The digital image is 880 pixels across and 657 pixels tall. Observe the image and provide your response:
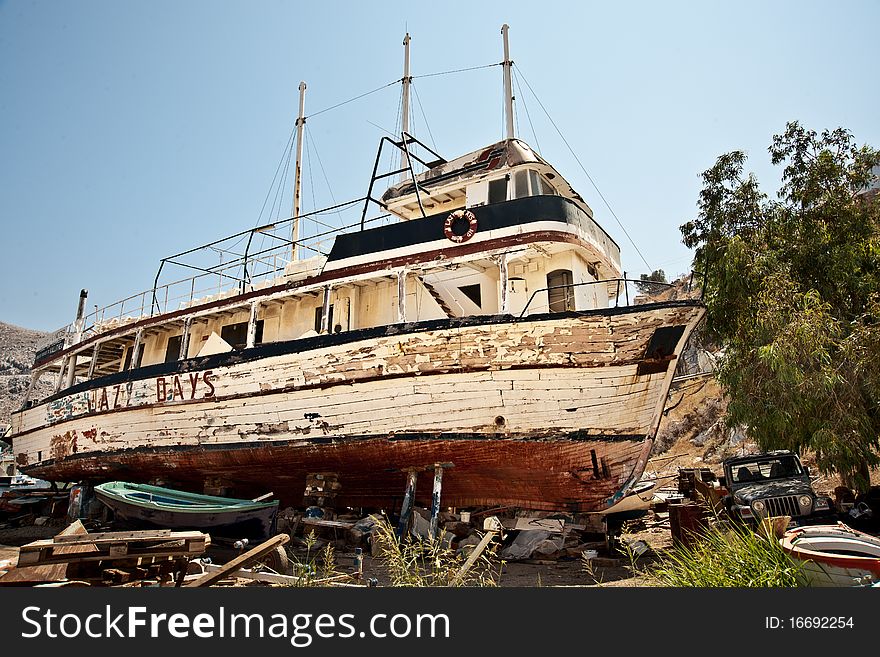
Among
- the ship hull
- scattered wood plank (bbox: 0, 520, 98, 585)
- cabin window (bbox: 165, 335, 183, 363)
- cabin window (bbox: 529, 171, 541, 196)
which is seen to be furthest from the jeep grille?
cabin window (bbox: 165, 335, 183, 363)

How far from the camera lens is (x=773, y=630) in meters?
3.62

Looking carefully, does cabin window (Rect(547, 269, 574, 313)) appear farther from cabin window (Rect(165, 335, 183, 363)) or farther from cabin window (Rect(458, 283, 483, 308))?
cabin window (Rect(165, 335, 183, 363))

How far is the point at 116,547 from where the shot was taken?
5988 millimetres

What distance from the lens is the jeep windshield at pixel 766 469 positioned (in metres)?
10.8

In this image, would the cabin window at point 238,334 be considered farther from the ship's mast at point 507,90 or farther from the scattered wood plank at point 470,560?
the scattered wood plank at point 470,560

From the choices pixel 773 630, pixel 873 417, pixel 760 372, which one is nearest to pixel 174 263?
pixel 760 372

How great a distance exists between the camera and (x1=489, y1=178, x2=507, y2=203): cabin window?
12328 mm

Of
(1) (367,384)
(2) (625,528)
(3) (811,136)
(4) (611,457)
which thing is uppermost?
(3) (811,136)

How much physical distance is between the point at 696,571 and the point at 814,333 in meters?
8.29

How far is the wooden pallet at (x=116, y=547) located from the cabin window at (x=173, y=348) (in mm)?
11557

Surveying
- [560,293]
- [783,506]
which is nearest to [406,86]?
[560,293]

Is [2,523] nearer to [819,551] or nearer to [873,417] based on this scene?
[819,551]

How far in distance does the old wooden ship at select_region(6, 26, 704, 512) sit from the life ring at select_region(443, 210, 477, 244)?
3 centimetres

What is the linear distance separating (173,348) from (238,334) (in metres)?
3.20
